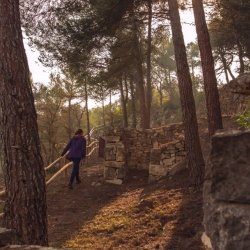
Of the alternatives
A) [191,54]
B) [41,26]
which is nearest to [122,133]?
[41,26]

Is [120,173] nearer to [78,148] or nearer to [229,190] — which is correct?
[78,148]

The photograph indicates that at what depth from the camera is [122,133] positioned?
29.9ft

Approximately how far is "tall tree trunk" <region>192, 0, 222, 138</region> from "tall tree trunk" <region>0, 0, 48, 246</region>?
3.84m

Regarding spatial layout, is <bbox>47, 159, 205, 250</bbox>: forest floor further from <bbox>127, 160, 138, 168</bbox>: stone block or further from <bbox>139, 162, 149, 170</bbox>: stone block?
<bbox>127, 160, 138, 168</bbox>: stone block

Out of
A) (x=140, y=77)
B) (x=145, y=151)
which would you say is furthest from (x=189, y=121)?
(x=140, y=77)

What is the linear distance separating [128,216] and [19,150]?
259 cm

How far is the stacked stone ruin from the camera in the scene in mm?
7723

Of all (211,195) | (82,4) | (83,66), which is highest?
(82,4)

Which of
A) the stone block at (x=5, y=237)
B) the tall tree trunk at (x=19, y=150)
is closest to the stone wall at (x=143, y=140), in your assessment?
the tall tree trunk at (x=19, y=150)

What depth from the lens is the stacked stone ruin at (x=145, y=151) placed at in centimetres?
772

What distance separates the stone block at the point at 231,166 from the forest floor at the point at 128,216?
1.86 meters

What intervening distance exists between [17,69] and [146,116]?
9.95 m

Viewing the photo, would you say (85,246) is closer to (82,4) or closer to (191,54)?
(82,4)

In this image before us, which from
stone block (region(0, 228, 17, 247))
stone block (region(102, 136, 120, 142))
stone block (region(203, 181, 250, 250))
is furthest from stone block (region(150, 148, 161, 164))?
stone block (region(203, 181, 250, 250))
